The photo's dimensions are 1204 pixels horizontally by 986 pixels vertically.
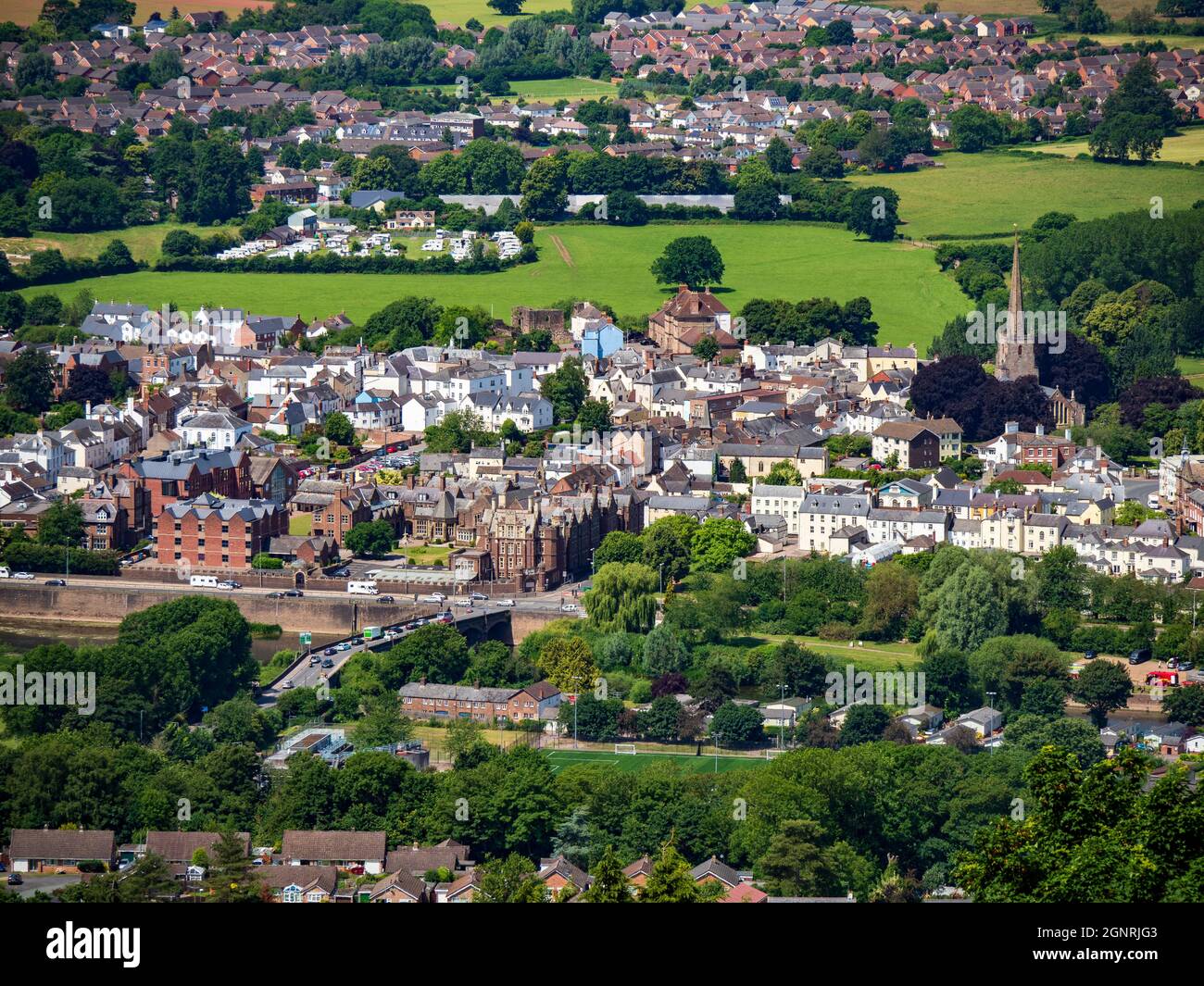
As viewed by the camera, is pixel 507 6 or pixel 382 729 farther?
pixel 507 6

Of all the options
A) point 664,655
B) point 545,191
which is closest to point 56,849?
point 664,655

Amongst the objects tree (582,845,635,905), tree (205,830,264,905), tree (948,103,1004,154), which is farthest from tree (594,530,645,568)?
tree (948,103,1004,154)


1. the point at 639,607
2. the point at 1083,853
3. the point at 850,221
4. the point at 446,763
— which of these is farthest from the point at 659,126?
the point at 1083,853

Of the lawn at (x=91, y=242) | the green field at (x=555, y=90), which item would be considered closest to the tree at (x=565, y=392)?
the lawn at (x=91, y=242)

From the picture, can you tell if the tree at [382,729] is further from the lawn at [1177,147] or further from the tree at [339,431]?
the lawn at [1177,147]

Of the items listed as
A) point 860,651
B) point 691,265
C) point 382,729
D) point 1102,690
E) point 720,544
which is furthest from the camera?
point 691,265

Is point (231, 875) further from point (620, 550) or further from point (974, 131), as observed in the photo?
point (974, 131)

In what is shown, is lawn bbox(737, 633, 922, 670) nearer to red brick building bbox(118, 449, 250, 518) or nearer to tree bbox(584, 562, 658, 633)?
tree bbox(584, 562, 658, 633)
